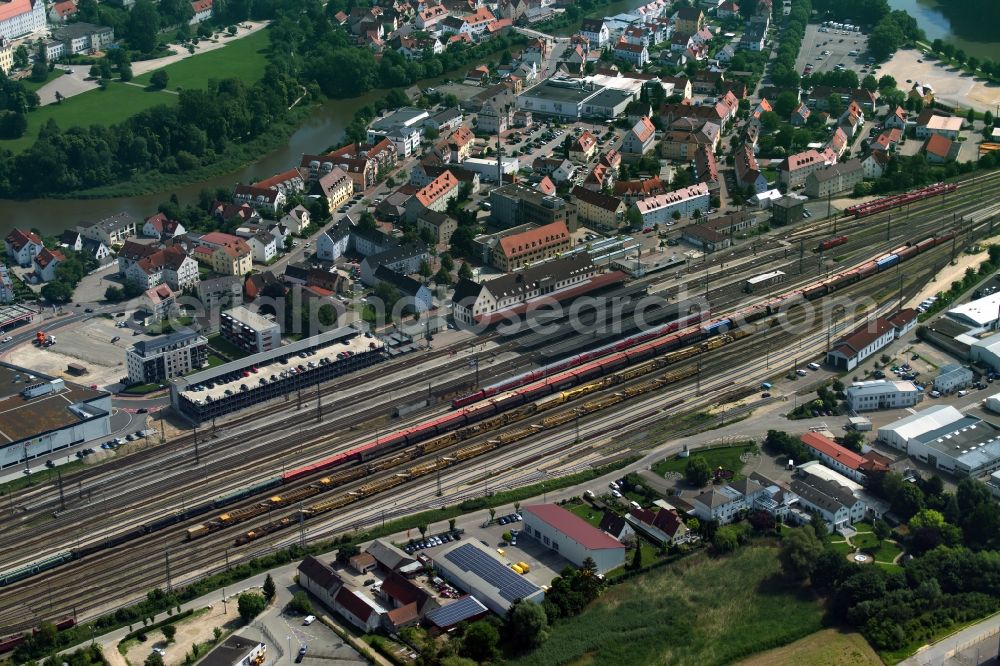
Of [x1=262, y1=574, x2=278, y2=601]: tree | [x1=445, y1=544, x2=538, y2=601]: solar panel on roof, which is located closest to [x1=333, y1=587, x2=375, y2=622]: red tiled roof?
[x1=262, y1=574, x2=278, y2=601]: tree

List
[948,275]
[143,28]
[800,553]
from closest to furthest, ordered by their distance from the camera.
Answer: [800,553] < [948,275] < [143,28]

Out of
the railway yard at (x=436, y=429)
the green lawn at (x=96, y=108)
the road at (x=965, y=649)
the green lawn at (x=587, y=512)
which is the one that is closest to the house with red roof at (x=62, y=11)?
the green lawn at (x=96, y=108)

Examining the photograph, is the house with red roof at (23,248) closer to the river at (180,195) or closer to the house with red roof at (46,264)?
the house with red roof at (46,264)

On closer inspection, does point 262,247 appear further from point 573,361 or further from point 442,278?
point 573,361

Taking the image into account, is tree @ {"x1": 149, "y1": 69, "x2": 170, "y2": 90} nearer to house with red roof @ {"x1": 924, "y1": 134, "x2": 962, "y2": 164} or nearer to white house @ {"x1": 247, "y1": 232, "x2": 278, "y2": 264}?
white house @ {"x1": 247, "y1": 232, "x2": 278, "y2": 264}

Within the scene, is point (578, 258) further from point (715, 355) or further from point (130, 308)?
point (130, 308)

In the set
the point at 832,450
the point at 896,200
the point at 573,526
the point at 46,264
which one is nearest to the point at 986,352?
the point at 832,450
